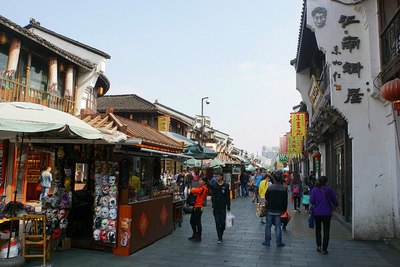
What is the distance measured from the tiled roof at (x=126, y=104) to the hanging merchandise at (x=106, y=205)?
71.1 feet

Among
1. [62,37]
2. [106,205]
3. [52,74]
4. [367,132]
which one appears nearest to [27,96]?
[52,74]

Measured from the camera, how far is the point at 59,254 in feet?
23.5

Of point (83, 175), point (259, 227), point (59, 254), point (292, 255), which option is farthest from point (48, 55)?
point (292, 255)

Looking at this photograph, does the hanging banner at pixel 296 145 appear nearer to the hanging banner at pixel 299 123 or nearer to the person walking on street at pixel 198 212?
the hanging banner at pixel 299 123

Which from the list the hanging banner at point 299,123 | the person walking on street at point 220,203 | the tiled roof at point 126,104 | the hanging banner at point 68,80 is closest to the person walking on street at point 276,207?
the person walking on street at point 220,203

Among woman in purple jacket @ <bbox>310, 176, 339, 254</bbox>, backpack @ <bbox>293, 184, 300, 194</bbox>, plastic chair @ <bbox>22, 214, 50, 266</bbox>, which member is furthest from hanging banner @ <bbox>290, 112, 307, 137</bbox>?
plastic chair @ <bbox>22, 214, 50, 266</bbox>

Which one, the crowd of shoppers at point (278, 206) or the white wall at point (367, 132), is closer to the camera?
the crowd of shoppers at point (278, 206)

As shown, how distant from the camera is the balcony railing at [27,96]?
12.7 metres

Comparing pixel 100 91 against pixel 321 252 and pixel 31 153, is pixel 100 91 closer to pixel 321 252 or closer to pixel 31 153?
pixel 31 153

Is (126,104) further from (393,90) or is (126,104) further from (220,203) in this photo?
(393,90)

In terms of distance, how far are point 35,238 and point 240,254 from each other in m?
4.29

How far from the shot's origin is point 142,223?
311 inches

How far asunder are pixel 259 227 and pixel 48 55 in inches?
461

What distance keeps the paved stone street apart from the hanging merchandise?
0.44m
